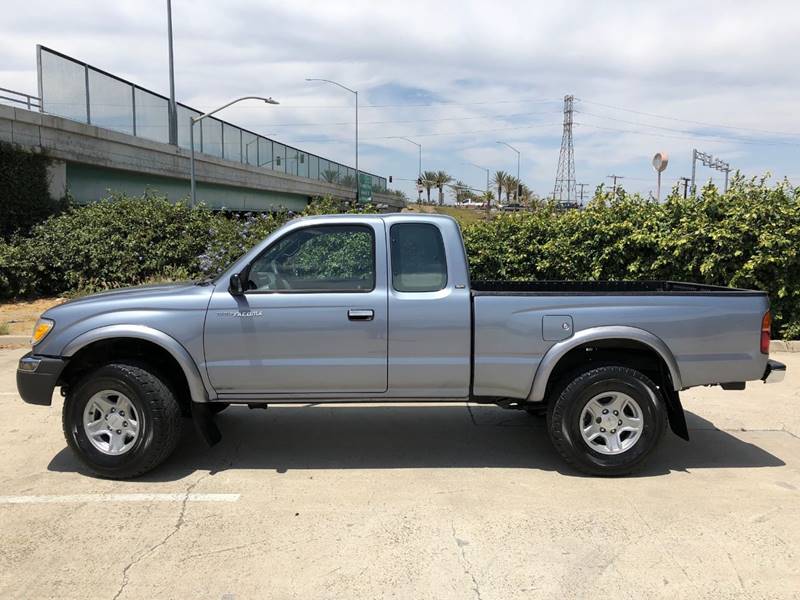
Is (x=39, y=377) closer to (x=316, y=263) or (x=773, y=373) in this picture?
(x=316, y=263)

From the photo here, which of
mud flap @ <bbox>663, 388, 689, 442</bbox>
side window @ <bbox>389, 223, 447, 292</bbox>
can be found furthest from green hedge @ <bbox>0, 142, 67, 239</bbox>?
mud flap @ <bbox>663, 388, 689, 442</bbox>

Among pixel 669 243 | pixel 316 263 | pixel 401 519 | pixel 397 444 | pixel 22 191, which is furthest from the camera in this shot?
pixel 22 191

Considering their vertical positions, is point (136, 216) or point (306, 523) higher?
point (136, 216)

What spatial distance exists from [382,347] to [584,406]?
1.51m

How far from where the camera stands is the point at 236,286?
4621mm

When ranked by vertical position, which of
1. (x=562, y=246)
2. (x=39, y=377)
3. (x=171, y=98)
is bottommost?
(x=39, y=377)

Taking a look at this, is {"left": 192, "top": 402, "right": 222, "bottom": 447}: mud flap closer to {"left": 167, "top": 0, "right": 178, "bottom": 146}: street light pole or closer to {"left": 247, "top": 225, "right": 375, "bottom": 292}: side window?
{"left": 247, "top": 225, "right": 375, "bottom": 292}: side window

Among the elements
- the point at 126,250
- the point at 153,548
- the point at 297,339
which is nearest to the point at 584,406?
the point at 297,339

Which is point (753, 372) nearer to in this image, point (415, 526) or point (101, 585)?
point (415, 526)

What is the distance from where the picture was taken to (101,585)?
336 cm

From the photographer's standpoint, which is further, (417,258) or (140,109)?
(140,109)

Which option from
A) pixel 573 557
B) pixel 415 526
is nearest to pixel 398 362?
pixel 415 526

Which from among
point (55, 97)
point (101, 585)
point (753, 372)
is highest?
point (55, 97)

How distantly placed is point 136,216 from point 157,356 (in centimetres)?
1048
